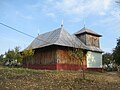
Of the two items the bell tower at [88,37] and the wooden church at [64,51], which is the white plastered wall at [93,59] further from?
the bell tower at [88,37]

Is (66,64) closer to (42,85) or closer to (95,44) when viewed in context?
(95,44)

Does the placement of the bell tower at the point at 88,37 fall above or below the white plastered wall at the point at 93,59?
above

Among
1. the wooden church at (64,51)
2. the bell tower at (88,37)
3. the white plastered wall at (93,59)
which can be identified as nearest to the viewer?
the wooden church at (64,51)

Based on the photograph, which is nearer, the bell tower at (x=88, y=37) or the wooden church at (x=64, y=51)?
the wooden church at (x=64, y=51)

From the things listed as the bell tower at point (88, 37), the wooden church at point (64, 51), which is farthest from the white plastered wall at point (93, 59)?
the bell tower at point (88, 37)

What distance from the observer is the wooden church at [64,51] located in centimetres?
3284

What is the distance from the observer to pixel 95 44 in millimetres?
42031

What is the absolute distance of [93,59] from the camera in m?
39.9

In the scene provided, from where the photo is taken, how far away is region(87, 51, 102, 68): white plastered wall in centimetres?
3862

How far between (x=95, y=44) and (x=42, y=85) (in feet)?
85.2

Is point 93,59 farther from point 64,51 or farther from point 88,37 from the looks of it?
point 64,51

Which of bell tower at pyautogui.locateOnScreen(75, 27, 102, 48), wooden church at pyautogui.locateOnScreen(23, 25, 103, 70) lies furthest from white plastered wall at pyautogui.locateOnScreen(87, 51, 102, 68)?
bell tower at pyautogui.locateOnScreen(75, 27, 102, 48)

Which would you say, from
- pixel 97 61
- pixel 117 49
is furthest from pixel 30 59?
pixel 117 49

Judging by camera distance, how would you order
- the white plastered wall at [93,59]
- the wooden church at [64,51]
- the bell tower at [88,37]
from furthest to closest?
the bell tower at [88,37] < the white plastered wall at [93,59] < the wooden church at [64,51]
